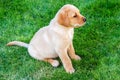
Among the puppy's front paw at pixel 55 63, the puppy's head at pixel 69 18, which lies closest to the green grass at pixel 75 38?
the puppy's front paw at pixel 55 63

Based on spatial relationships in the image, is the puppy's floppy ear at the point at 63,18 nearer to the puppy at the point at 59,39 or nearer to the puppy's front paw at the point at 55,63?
the puppy at the point at 59,39

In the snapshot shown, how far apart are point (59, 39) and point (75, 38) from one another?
93 cm

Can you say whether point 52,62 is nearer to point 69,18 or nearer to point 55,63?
point 55,63

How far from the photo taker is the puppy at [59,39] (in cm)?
466

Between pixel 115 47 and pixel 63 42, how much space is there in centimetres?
97

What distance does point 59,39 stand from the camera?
4.75 m

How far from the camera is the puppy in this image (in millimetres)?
4664

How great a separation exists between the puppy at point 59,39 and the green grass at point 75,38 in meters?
0.12

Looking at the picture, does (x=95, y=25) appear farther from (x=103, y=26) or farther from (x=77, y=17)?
(x=77, y=17)

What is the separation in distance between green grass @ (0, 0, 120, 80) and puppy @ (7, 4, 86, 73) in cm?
12

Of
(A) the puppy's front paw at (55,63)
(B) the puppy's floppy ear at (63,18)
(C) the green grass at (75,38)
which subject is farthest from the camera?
(A) the puppy's front paw at (55,63)

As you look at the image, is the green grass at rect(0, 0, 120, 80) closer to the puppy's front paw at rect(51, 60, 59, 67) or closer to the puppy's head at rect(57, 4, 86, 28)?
the puppy's front paw at rect(51, 60, 59, 67)

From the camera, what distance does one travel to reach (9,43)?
5.59 metres

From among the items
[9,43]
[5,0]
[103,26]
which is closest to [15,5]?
[5,0]
